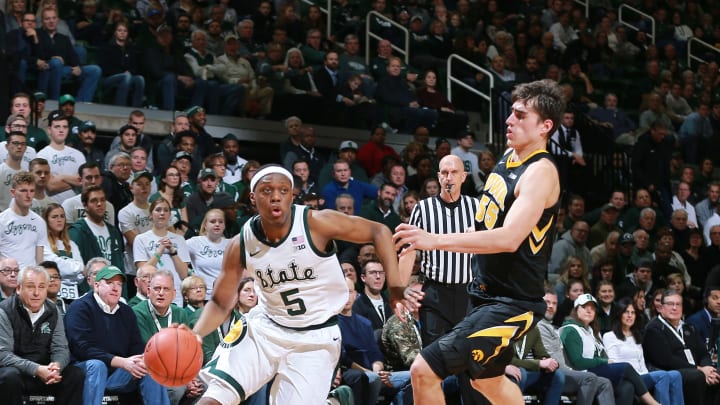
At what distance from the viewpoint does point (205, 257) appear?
10.8 m

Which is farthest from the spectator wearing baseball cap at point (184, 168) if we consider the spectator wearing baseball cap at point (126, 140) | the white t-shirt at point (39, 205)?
the white t-shirt at point (39, 205)

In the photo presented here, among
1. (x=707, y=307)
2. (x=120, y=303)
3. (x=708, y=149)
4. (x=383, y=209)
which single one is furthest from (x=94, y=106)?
(x=708, y=149)

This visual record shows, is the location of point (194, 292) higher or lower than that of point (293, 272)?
lower

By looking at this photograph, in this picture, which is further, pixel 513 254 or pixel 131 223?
pixel 131 223

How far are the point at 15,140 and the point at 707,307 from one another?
7.82 meters

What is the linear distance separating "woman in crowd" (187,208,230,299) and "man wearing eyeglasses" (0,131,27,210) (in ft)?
5.87

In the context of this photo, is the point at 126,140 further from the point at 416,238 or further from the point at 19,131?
the point at 416,238

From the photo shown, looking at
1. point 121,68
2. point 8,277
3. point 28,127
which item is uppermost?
point 121,68

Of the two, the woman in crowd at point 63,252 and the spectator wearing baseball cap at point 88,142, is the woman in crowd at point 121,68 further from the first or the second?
the woman in crowd at point 63,252

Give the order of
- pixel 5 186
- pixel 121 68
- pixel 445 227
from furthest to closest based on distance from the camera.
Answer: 1. pixel 121 68
2. pixel 5 186
3. pixel 445 227

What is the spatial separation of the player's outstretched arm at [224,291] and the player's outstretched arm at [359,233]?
46 cm

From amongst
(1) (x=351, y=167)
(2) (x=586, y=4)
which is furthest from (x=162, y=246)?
(2) (x=586, y=4)

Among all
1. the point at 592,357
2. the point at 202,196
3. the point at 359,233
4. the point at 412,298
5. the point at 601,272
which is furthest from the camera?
the point at 601,272

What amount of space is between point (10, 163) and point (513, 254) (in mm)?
6414
